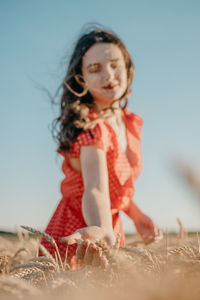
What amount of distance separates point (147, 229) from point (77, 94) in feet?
3.13

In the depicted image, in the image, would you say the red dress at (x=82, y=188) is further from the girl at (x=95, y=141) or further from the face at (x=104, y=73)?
the face at (x=104, y=73)

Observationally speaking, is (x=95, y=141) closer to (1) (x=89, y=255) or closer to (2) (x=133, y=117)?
(2) (x=133, y=117)

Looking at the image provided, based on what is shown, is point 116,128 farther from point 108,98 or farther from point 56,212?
point 56,212

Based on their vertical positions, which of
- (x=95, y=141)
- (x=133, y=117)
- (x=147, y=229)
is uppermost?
(x=133, y=117)

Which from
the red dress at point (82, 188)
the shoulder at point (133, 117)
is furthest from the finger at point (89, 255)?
the shoulder at point (133, 117)

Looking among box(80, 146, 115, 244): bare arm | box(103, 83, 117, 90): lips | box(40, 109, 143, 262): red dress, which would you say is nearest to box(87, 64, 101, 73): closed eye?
box(103, 83, 117, 90): lips

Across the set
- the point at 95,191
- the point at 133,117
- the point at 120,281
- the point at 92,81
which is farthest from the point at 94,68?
the point at 120,281

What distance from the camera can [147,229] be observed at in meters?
2.19

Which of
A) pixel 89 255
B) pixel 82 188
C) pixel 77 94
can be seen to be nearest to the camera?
pixel 89 255

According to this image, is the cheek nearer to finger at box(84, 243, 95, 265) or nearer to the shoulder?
the shoulder

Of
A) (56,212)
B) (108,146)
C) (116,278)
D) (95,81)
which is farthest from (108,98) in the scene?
(116,278)

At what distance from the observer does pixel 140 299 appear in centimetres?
27

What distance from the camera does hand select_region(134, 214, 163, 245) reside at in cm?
209

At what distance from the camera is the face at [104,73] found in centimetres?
206
